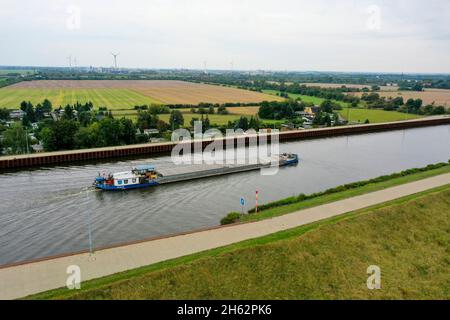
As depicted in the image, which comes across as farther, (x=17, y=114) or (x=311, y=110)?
(x=311, y=110)

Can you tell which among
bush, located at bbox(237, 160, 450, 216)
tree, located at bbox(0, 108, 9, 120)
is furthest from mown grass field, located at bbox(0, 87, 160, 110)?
bush, located at bbox(237, 160, 450, 216)

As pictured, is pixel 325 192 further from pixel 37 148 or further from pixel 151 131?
pixel 37 148

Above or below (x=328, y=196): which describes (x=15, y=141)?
above

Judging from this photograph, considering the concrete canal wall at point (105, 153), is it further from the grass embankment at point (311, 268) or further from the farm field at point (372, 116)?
the grass embankment at point (311, 268)

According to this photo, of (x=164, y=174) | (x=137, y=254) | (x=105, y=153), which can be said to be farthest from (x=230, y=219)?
(x=105, y=153)

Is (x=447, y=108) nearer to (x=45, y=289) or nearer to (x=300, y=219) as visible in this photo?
(x=300, y=219)

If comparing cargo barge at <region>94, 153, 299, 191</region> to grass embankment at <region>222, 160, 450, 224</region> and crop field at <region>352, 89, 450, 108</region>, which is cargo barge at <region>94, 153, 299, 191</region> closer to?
grass embankment at <region>222, 160, 450, 224</region>
